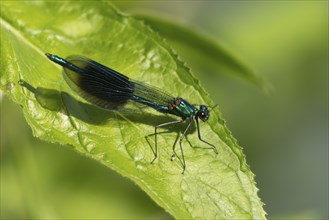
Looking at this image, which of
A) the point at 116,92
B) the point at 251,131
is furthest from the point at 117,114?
the point at 251,131

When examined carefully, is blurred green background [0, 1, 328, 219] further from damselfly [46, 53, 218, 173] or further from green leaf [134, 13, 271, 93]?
damselfly [46, 53, 218, 173]

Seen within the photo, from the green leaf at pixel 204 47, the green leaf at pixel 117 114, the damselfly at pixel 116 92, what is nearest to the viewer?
the green leaf at pixel 117 114

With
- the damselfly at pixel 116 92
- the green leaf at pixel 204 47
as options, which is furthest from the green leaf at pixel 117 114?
the green leaf at pixel 204 47

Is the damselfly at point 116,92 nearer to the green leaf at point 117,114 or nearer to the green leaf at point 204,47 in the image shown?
the green leaf at point 117,114

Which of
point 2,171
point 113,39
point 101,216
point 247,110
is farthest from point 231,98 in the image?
point 113,39

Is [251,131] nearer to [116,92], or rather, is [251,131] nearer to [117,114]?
[116,92]

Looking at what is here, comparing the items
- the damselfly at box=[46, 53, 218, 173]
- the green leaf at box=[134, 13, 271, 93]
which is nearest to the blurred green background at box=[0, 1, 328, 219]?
the green leaf at box=[134, 13, 271, 93]
